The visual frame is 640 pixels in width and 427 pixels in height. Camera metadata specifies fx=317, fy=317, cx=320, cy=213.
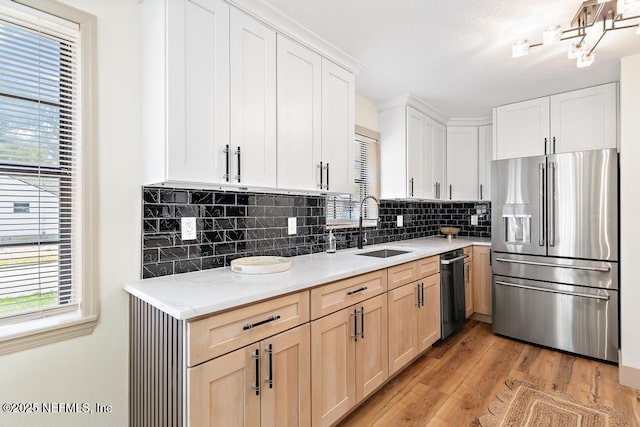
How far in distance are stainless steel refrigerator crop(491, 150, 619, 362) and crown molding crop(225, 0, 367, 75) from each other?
1.98m

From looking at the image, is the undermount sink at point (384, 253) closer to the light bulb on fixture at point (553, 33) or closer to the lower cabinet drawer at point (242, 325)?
the lower cabinet drawer at point (242, 325)

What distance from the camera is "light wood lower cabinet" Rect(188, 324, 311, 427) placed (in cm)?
122

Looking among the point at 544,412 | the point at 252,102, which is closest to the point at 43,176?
the point at 252,102

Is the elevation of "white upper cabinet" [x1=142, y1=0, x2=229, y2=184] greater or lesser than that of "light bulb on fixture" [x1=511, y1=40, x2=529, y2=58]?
lesser

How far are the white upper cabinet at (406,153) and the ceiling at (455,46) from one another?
0.77 feet

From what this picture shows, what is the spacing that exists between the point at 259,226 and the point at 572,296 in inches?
111

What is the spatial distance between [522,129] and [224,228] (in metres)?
3.11

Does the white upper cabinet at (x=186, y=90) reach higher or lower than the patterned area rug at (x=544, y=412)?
higher

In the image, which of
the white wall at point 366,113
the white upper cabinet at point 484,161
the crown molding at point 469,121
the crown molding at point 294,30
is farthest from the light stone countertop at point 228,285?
the crown molding at point 469,121

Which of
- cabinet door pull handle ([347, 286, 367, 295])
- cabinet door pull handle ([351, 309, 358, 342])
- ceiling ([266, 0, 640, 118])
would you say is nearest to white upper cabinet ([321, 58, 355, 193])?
ceiling ([266, 0, 640, 118])

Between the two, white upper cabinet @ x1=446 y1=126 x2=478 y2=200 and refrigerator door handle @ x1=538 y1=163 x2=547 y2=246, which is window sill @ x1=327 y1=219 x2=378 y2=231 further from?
refrigerator door handle @ x1=538 y1=163 x2=547 y2=246

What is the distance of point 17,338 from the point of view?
1.31 meters

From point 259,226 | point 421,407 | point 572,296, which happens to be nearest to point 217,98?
point 259,226

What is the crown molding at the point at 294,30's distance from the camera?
172cm
